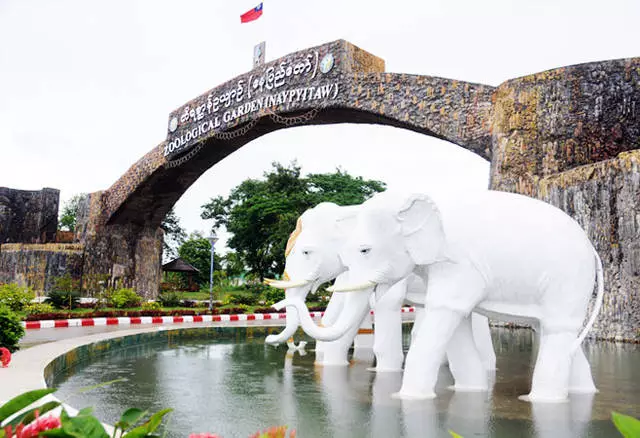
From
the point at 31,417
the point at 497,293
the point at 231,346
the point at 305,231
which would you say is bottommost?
the point at 231,346

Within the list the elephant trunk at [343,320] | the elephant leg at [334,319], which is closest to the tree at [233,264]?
the elephant leg at [334,319]

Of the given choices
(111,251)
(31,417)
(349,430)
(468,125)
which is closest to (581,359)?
(349,430)

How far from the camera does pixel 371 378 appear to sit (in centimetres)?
576

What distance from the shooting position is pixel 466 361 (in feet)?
16.6

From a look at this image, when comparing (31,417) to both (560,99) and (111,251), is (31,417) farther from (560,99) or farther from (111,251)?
(111,251)

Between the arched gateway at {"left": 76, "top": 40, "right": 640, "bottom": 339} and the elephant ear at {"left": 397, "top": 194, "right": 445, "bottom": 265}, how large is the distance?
20.1 feet

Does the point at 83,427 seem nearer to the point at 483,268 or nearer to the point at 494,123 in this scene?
the point at 483,268

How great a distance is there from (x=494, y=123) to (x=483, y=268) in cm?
846

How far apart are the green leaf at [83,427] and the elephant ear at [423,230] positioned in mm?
3772

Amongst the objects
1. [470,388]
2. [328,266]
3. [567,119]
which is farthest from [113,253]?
[470,388]

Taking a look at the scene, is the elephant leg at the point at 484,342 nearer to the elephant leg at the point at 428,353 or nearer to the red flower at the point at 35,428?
the elephant leg at the point at 428,353

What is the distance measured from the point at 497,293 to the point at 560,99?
7.97 metres

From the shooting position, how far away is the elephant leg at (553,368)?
4.54 meters

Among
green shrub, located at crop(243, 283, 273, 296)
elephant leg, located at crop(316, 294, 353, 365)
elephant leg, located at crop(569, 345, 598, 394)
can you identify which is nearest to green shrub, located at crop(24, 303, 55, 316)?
elephant leg, located at crop(316, 294, 353, 365)
